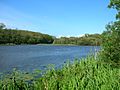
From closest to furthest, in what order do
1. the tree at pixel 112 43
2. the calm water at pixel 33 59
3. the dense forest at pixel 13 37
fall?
the tree at pixel 112 43, the calm water at pixel 33 59, the dense forest at pixel 13 37

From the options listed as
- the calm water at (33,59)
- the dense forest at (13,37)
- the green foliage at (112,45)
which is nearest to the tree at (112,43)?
the green foliage at (112,45)

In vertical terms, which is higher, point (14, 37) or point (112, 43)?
point (14, 37)

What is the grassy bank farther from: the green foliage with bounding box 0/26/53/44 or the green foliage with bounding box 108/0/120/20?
the green foliage with bounding box 0/26/53/44

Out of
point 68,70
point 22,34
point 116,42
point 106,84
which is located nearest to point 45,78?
point 68,70

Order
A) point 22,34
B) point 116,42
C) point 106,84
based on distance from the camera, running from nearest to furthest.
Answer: point 106,84
point 116,42
point 22,34

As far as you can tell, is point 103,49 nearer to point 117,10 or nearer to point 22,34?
point 117,10

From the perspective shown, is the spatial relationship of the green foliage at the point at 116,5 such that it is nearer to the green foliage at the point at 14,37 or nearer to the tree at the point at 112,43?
the tree at the point at 112,43

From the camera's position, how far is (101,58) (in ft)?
50.8

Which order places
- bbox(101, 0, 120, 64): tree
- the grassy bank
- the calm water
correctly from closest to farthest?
1. the grassy bank
2. bbox(101, 0, 120, 64): tree
3. the calm water

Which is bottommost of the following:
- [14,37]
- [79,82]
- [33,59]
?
[33,59]

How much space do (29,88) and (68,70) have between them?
2.48 m

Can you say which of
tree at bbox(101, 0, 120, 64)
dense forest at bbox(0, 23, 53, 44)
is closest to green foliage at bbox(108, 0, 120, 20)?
tree at bbox(101, 0, 120, 64)

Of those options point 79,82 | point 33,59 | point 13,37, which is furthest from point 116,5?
point 13,37

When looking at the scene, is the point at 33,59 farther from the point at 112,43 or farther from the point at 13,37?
the point at 13,37
